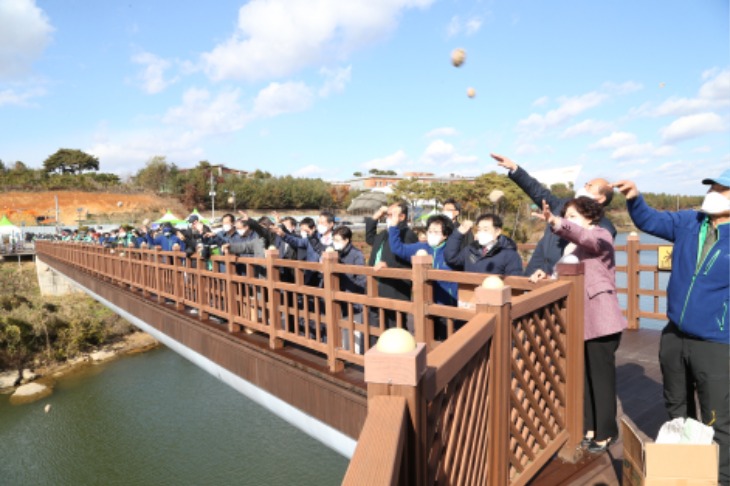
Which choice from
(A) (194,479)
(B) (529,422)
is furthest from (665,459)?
(A) (194,479)

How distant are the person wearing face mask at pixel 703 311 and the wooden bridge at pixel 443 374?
0.46 meters

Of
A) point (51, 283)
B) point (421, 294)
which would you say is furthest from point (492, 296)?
point (51, 283)

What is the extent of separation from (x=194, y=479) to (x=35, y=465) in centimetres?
485

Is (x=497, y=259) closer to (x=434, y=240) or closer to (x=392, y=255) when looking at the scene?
(x=434, y=240)

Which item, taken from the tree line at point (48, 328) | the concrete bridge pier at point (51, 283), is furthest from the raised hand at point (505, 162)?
the concrete bridge pier at point (51, 283)

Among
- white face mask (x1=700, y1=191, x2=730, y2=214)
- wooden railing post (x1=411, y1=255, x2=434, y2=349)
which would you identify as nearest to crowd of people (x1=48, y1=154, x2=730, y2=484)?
white face mask (x1=700, y1=191, x2=730, y2=214)

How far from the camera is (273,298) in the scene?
478 cm

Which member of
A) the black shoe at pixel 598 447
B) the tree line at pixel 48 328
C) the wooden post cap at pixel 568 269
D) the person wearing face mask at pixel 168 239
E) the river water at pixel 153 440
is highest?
the wooden post cap at pixel 568 269

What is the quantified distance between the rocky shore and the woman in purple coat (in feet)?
66.2

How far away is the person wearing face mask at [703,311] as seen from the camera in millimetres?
2256

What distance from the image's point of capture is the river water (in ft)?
41.5

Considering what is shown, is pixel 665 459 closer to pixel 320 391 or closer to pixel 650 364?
pixel 320 391

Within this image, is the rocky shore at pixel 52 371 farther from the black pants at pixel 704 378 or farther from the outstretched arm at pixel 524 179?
the black pants at pixel 704 378

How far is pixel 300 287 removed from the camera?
4340 millimetres
